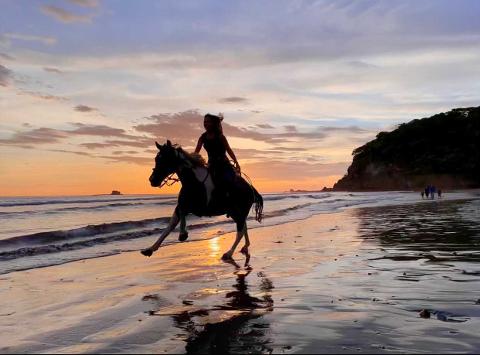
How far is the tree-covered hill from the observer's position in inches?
4043

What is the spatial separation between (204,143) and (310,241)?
5611 mm

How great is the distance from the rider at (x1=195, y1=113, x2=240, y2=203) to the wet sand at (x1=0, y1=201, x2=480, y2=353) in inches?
68.4

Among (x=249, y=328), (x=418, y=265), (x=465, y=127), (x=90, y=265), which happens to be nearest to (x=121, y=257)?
(x=90, y=265)

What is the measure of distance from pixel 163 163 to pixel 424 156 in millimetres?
109731

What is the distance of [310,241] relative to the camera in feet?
46.2

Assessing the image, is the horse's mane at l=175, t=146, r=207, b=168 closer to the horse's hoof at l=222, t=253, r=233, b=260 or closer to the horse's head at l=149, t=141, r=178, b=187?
the horse's head at l=149, t=141, r=178, b=187

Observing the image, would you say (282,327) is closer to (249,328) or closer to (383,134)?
(249,328)

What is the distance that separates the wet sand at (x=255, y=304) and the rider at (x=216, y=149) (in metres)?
1.74

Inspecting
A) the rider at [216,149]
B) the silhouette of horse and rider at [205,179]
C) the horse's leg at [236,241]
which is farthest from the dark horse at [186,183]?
the horse's leg at [236,241]

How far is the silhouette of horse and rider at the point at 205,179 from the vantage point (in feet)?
30.3

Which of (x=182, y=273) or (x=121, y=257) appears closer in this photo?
(x=182, y=273)

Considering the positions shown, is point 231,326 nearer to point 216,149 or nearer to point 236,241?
point 216,149

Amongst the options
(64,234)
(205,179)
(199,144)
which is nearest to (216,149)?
(199,144)

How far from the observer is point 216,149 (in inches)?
391
